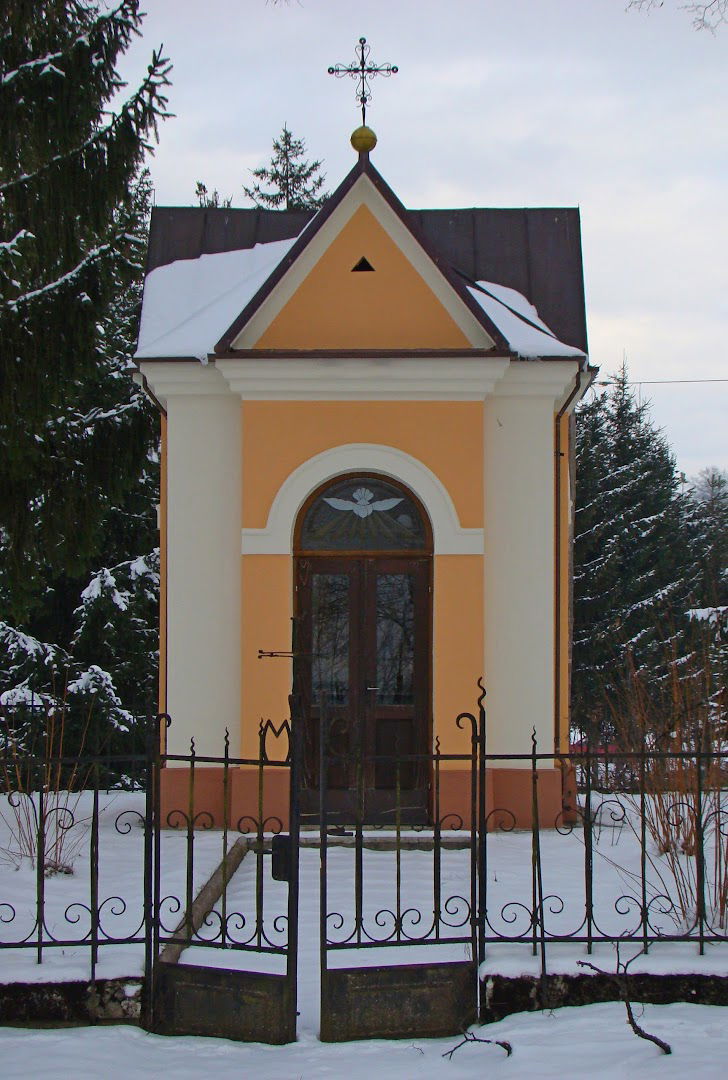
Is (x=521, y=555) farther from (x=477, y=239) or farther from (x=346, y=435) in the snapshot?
(x=477, y=239)

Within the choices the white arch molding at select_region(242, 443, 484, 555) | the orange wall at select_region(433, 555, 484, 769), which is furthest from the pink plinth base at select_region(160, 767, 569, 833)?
the white arch molding at select_region(242, 443, 484, 555)

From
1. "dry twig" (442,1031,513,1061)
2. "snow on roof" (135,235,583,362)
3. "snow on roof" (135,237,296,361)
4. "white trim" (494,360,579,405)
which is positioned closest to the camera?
"dry twig" (442,1031,513,1061)

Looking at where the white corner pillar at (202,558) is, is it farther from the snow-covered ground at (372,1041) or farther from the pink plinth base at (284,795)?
the snow-covered ground at (372,1041)

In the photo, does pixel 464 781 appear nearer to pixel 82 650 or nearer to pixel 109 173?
pixel 109 173

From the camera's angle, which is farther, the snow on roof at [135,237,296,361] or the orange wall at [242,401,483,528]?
the snow on roof at [135,237,296,361]

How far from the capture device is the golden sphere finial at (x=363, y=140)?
987 cm

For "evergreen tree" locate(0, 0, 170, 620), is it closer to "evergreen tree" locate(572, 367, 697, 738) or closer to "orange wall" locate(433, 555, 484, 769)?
"orange wall" locate(433, 555, 484, 769)

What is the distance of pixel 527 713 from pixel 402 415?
2665mm

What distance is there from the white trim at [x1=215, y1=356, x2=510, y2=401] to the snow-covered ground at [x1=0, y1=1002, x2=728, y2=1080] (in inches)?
209

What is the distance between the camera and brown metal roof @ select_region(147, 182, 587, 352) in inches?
464

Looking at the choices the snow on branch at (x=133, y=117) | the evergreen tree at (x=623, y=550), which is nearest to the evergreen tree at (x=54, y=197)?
the snow on branch at (x=133, y=117)

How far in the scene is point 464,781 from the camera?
30.6 ft

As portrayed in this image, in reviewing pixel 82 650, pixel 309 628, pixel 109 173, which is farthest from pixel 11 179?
pixel 82 650

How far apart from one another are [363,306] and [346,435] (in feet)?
3.63
